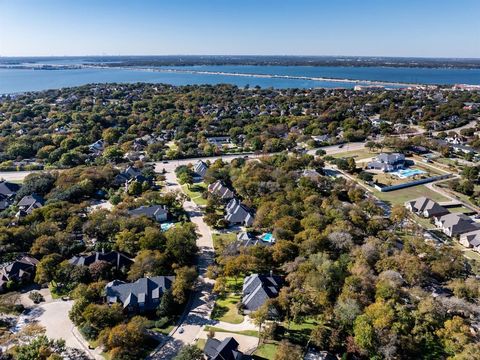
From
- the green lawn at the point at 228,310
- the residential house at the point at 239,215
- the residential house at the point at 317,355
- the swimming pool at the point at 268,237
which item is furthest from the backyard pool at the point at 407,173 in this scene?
the residential house at the point at 317,355

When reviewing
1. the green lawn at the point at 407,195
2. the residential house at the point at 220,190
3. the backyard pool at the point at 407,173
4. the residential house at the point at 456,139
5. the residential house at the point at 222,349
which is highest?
the residential house at the point at 456,139

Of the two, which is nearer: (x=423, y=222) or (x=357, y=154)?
(x=423, y=222)

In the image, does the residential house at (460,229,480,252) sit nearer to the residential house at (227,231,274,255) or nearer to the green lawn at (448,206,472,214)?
the green lawn at (448,206,472,214)

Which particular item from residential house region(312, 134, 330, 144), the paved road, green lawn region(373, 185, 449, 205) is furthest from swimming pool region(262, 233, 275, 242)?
residential house region(312, 134, 330, 144)

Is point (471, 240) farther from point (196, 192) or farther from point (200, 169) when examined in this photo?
point (200, 169)

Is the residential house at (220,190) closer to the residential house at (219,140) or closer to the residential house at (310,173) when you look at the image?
the residential house at (310,173)

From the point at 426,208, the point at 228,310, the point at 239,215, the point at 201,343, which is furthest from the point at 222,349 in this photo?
the point at 426,208
